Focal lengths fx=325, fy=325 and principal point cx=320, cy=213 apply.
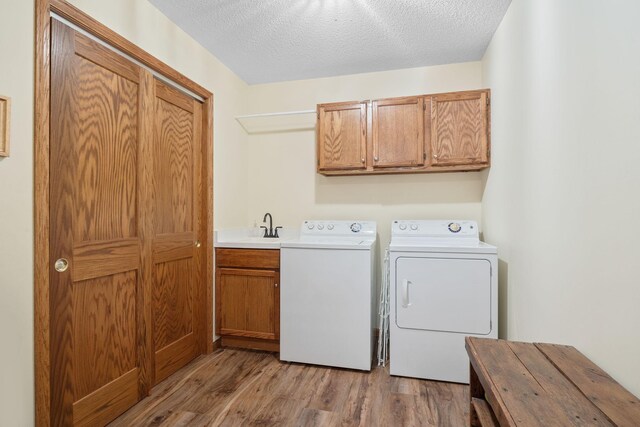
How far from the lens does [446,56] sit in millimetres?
2756

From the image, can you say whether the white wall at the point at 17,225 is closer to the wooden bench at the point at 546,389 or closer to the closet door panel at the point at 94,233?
the closet door panel at the point at 94,233

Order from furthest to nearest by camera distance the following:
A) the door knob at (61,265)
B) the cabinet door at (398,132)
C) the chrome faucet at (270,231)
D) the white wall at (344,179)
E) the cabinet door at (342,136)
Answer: the chrome faucet at (270,231) → the white wall at (344,179) → the cabinet door at (342,136) → the cabinet door at (398,132) → the door knob at (61,265)

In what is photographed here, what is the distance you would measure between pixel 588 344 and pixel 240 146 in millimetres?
2908

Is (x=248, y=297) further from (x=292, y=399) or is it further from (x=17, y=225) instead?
(x=17, y=225)

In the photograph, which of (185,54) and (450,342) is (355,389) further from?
(185,54)

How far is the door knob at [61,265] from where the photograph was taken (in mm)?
1525

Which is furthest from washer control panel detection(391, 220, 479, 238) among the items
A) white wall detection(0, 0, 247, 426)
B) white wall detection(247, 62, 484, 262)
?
white wall detection(0, 0, 247, 426)

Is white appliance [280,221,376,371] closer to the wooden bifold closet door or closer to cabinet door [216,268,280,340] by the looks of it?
cabinet door [216,268,280,340]

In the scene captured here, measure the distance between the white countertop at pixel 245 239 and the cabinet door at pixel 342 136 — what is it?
0.76 metres

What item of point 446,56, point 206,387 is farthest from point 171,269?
point 446,56

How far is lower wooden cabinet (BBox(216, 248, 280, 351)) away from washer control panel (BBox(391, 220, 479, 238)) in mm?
1060

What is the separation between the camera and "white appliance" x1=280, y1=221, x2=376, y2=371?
2.36 meters

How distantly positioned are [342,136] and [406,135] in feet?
1.77

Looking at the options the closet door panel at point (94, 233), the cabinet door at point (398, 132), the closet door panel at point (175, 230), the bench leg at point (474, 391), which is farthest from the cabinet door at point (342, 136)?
the bench leg at point (474, 391)
